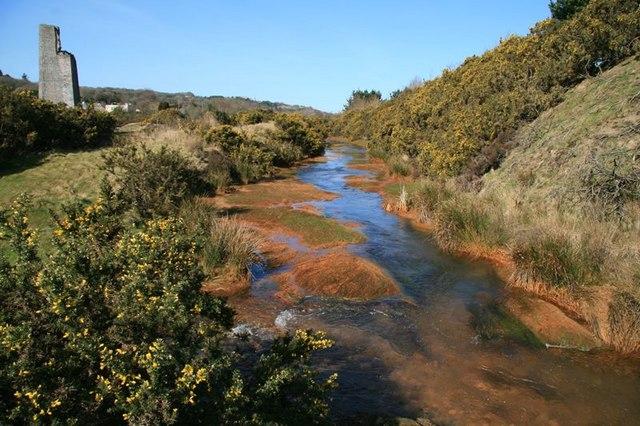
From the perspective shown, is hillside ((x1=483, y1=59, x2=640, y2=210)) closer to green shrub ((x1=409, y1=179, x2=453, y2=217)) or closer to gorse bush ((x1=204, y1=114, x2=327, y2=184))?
green shrub ((x1=409, y1=179, x2=453, y2=217))

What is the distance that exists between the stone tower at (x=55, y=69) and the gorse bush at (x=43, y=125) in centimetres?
517

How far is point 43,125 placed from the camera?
1620 cm

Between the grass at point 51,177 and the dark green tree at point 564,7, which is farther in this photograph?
the dark green tree at point 564,7

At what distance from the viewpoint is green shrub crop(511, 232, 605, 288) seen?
7.45m

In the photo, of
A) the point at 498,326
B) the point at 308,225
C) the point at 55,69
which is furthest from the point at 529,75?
the point at 55,69

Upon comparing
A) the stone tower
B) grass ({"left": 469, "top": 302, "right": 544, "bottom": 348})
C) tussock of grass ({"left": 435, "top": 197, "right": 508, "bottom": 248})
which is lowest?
grass ({"left": 469, "top": 302, "right": 544, "bottom": 348})

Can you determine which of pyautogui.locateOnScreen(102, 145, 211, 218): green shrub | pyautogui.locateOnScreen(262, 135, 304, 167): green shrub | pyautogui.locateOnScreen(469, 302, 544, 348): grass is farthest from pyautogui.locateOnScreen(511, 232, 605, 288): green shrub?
pyautogui.locateOnScreen(262, 135, 304, 167): green shrub

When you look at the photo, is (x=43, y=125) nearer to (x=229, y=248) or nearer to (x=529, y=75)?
(x=229, y=248)

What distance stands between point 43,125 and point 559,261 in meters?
16.1

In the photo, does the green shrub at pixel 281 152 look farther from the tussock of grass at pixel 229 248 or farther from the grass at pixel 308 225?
the tussock of grass at pixel 229 248

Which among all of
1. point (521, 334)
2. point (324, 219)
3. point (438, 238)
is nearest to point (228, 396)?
point (521, 334)

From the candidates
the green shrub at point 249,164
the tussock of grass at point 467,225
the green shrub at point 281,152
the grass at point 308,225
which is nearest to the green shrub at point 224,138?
the green shrub at point 249,164

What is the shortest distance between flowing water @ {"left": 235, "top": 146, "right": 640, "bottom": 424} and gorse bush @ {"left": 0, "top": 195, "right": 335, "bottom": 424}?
1914mm

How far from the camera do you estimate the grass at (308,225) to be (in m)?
11.4
